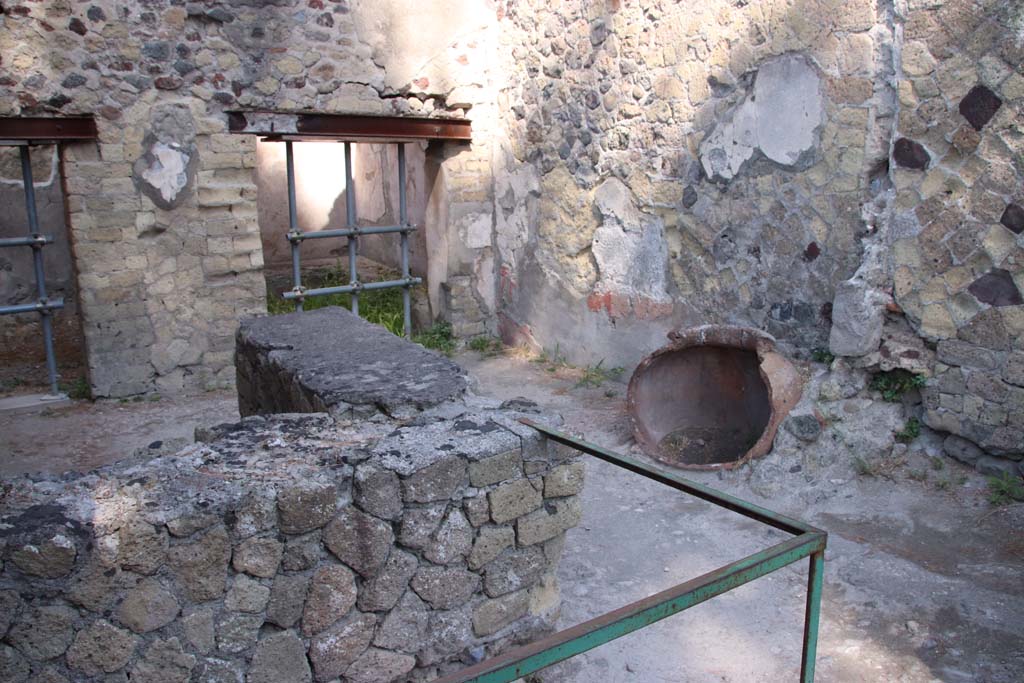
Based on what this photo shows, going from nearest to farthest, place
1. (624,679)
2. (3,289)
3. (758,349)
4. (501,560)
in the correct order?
(501,560) → (624,679) → (758,349) → (3,289)

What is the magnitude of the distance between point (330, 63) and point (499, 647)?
13.9 feet

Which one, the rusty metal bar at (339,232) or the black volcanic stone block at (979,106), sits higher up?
the black volcanic stone block at (979,106)

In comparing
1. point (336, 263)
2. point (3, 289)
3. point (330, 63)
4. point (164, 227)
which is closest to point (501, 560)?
point (164, 227)

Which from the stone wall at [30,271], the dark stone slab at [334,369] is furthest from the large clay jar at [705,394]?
the stone wall at [30,271]

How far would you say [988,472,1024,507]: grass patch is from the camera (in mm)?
3436

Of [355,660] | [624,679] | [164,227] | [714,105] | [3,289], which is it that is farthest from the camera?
[3,289]

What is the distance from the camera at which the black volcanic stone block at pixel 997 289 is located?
3469 mm

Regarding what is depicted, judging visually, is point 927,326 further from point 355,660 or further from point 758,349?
point 355,660

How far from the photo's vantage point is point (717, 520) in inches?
143

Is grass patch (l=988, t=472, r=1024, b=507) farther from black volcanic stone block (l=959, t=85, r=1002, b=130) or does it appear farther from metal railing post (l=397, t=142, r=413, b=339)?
metal railing post (l=397, t=142, r=413, b=339)

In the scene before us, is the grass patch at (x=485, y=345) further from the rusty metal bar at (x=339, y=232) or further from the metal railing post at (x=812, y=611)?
the metal railing post at (x=812, y=611)

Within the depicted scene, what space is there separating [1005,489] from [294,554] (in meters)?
2.92

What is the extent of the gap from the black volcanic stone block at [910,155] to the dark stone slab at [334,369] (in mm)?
2243

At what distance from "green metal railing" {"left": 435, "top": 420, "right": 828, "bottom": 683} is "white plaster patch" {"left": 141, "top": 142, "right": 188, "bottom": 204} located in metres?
4.36
